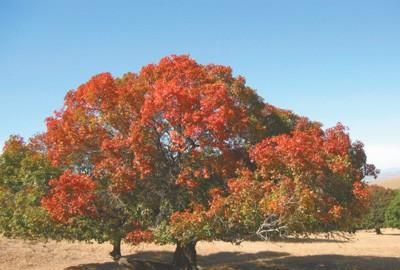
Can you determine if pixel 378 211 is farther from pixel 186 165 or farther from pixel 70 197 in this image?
pixel 70 197

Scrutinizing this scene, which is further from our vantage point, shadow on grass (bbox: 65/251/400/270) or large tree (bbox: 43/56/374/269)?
shadow on grass (bbox: 65/251/400/270)

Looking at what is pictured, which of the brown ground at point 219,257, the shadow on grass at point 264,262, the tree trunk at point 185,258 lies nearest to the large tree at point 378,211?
the brown ground at point 219,257

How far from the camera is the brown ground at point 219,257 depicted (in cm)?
3575

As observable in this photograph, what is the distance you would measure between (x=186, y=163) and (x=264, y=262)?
18.4 meters

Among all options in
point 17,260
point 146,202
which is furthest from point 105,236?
point 17,260

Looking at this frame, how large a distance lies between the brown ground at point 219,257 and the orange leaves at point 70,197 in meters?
8.71

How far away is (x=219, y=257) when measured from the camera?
45000 millimetres

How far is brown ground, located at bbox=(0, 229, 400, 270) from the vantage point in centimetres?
3575

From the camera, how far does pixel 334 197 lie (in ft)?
81.2

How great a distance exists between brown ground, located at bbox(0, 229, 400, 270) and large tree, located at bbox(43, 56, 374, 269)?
7648 millimetres

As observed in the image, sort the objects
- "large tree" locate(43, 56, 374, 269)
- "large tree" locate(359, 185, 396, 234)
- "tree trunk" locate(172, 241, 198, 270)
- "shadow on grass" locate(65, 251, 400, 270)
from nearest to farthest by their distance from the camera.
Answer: "large tree" locate(43, 56, 374, 269) → "tree trunk" locate(172, 241, 198, 270) → "shadow on grass" locate(65, 251, 400, 270) → "large tree" locate(359, 185, 396, 234)

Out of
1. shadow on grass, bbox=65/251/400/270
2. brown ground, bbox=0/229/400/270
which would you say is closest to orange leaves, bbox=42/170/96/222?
shadow on grass, bbox=65/251/400/270

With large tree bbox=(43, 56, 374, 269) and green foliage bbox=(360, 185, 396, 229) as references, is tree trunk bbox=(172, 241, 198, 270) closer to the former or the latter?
large tree bbox=(43, 56, 374, 269)

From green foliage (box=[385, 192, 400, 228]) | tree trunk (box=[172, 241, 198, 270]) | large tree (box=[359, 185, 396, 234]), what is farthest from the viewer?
large tree (box=[359, 185, 396, 234])
